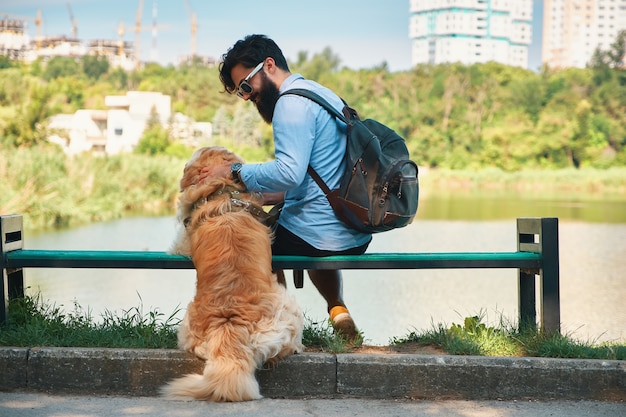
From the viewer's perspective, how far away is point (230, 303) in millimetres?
3463

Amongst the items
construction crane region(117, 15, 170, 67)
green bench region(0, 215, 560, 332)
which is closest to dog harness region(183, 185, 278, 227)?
green bench region(0, 215, 560, 332)

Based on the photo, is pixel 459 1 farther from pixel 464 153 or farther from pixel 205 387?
pixel 205 387

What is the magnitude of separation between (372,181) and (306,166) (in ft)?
1.05

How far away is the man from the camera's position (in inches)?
151

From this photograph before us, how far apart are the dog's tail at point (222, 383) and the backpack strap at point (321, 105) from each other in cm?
101

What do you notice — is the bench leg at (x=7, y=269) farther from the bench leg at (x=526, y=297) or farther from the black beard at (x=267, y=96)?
the bench leg at (x=526, y=297)

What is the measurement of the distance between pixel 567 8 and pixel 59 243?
130 meters

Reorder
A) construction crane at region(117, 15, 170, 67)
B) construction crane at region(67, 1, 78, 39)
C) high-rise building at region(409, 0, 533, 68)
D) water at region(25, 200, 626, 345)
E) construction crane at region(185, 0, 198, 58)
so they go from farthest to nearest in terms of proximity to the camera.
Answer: high-rise building at region(409, 0, 533, 68) → construction crane at region(185, 0, 198, 58) → construction crane at region(117, 15, 170, 67) → construction crane at region(67, 1, 78, 39) → water at region(25, 200, 626, 345)

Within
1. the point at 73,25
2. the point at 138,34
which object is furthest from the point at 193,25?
the point at 73,25

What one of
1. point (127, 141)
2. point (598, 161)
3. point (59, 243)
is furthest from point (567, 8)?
point (59, 243)

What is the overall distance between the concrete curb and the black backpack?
0.69 meters

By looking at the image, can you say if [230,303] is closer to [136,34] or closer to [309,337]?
[309,337]

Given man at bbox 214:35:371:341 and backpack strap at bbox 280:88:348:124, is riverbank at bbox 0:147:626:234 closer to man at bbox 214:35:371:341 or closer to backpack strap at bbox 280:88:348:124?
man at bbox 214:35:371:341

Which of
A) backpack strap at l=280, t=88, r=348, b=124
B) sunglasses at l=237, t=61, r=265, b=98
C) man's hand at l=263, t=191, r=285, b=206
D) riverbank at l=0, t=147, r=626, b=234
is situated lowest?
riverbank at l=0, t=147, r=626, b=234
